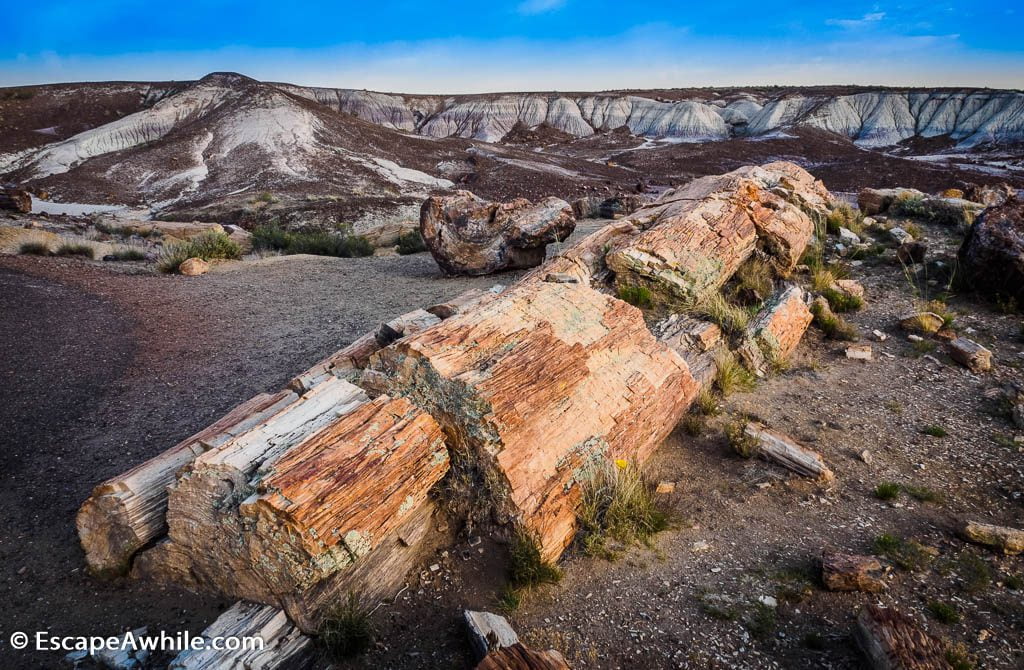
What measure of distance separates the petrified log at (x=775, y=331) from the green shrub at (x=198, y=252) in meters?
11.2

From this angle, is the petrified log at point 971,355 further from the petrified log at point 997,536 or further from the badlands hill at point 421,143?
the badlands hill at point 421,143

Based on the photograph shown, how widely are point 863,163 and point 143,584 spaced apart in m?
48.3

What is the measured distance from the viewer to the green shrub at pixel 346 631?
115 inches

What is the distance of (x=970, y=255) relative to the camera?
7832 mm

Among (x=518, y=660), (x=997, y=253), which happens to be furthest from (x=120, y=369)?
(x=997, y=253)

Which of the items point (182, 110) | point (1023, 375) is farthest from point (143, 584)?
point (182, 110)

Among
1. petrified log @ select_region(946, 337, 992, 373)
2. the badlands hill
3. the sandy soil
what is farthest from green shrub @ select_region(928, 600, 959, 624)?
the badlands hill

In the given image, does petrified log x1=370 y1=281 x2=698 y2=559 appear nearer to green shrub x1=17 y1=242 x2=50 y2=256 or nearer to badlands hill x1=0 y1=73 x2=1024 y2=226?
green shrub x1=17 y1=242 x2=50 y2=256

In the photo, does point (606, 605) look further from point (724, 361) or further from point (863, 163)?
point (863, 163)

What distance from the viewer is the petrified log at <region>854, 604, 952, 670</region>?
2.58 m

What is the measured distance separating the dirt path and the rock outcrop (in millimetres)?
7284

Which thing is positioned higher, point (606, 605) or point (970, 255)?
point (970, 255)

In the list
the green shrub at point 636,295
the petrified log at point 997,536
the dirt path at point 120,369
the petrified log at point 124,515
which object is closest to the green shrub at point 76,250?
the dirt path at point 120,369

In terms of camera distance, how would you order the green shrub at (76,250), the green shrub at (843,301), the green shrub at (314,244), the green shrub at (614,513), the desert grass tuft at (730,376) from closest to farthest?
the green shrub at (614,513), the desert grass tuft at (730,376), the green shrub at (843,301), the green shrub at (76,250), the green shrub at (314,244)
